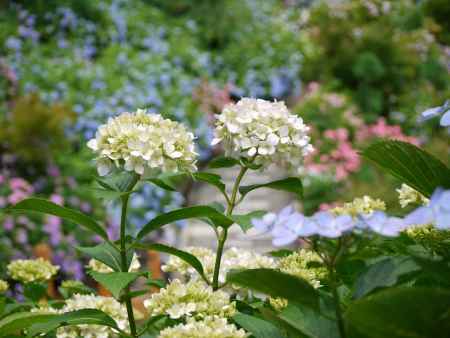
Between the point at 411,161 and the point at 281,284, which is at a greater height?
the point at 411,161

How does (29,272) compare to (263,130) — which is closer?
(263,130)

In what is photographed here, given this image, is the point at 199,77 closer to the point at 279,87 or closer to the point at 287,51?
the point at 279,87

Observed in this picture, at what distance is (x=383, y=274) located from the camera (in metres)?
0.97

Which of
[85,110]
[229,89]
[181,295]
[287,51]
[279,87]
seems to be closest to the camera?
[181,295]

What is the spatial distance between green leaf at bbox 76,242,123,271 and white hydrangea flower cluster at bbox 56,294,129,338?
0.08 m

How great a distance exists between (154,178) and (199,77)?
19.9 feet

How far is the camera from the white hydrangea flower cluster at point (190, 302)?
3.90 ft

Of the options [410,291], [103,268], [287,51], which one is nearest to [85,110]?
[287,51]

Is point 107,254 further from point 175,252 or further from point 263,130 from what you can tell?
point 263,130

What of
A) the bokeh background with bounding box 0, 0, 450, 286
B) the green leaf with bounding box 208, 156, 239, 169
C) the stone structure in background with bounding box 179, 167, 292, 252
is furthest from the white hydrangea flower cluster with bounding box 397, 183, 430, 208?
the stone structure in background with bounding box 179, 167, 292, 252

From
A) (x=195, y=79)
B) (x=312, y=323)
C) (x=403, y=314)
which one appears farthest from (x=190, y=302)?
(x=195, y=79)

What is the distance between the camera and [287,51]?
834cm

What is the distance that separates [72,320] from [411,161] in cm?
58

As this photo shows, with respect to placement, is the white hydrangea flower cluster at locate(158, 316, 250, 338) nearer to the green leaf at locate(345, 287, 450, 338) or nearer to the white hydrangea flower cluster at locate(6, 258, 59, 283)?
the green leaf at locate(345, 287, 450, 338)
